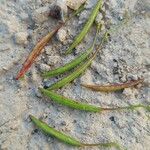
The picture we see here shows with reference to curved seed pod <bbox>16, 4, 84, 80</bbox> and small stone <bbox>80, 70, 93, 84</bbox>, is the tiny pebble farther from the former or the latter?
small stone <bbox>80, 70, 93, 84</bbox>

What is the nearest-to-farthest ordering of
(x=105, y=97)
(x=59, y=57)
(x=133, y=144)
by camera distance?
(x=133, y=144) < (x=105, y=97) < (x=59, y=57)

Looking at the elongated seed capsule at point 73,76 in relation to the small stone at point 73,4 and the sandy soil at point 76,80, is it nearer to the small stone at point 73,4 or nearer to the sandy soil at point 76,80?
the sandy soil at point 76,80

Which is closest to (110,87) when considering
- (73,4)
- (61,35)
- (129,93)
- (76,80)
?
(129,93)

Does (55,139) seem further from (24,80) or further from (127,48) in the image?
(127,48)

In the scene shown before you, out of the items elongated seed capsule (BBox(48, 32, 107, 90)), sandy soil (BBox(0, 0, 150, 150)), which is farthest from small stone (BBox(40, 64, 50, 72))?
elongated seed capsule (BBox(48, 32, 107, 90))

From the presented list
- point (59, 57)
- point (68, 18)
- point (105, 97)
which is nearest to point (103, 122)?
point (105, 97)

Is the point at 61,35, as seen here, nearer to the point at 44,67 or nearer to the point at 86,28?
the point at 86,28
